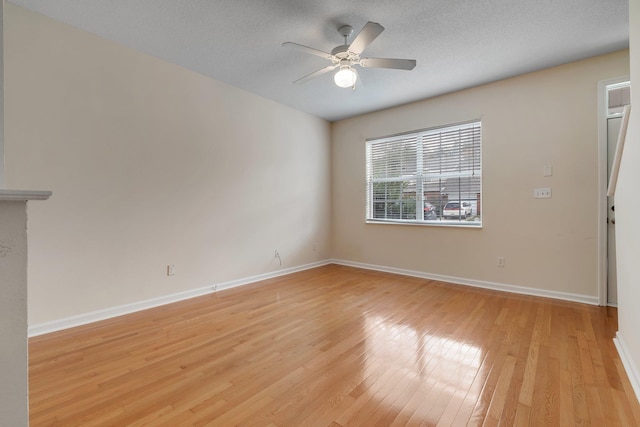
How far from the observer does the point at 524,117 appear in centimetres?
347

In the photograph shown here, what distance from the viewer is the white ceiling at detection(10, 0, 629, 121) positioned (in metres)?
2.27

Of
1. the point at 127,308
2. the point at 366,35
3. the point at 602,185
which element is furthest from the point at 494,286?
the point at 127,308

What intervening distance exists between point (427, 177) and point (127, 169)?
12.6 feet

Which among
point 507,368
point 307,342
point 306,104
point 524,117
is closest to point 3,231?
point 307,342

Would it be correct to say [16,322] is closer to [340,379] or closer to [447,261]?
[340,379]

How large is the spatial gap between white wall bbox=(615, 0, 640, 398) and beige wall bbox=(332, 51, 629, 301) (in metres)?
1.34

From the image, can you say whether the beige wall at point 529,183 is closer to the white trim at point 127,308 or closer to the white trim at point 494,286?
the white trim at point 494,286

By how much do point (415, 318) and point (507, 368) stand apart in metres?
0.94

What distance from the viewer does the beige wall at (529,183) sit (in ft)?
10.3

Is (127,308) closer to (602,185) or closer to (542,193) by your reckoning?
(542,193)

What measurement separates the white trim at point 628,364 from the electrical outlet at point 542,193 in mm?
1656

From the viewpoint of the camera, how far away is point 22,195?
87 cm

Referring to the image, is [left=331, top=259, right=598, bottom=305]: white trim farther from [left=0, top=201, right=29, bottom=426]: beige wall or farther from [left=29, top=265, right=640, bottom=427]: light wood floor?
[left=0, top=201, right=29, bottom=426]: beige wall

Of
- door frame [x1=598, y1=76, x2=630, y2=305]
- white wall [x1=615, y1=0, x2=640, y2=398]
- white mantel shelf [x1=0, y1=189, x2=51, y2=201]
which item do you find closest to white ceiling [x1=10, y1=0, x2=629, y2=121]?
door frame [x1=598, y1=76, x2=630, y2=305]
